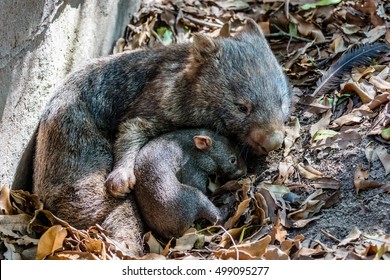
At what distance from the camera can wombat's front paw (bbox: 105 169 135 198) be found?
5621 millimetres

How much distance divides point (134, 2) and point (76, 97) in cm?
197

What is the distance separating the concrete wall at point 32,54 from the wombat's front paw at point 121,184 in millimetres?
834

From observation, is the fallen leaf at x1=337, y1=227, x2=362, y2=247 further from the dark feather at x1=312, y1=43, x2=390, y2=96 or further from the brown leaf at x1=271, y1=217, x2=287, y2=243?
the dark feather at x1=312, y1=43, x2=390, y2=96

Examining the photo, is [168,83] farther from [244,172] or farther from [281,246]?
[281,246]

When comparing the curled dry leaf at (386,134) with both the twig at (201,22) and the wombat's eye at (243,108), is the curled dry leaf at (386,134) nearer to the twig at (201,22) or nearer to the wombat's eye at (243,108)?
the wombat's eye at (243,108)

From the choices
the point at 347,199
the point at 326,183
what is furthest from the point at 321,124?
the point at 347,199

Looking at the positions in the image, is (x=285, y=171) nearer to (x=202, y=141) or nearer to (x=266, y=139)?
(x=266, y=139)

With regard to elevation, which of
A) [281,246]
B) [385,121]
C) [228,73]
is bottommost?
[281,246]

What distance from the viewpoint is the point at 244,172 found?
5.98 metres

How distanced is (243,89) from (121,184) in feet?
4.06

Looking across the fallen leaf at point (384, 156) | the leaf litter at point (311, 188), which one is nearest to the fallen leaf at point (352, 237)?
the leaf litter at point (311, 188)

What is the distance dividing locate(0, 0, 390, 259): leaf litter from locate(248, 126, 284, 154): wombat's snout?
0.80 feet

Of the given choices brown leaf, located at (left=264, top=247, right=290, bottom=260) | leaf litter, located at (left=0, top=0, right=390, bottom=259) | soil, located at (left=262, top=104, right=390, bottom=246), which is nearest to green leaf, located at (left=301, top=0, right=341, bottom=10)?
leaf litter, located at (left=0, top=0, right=390, bottom=259)

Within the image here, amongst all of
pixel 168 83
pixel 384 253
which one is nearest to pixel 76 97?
pixel 168 83
